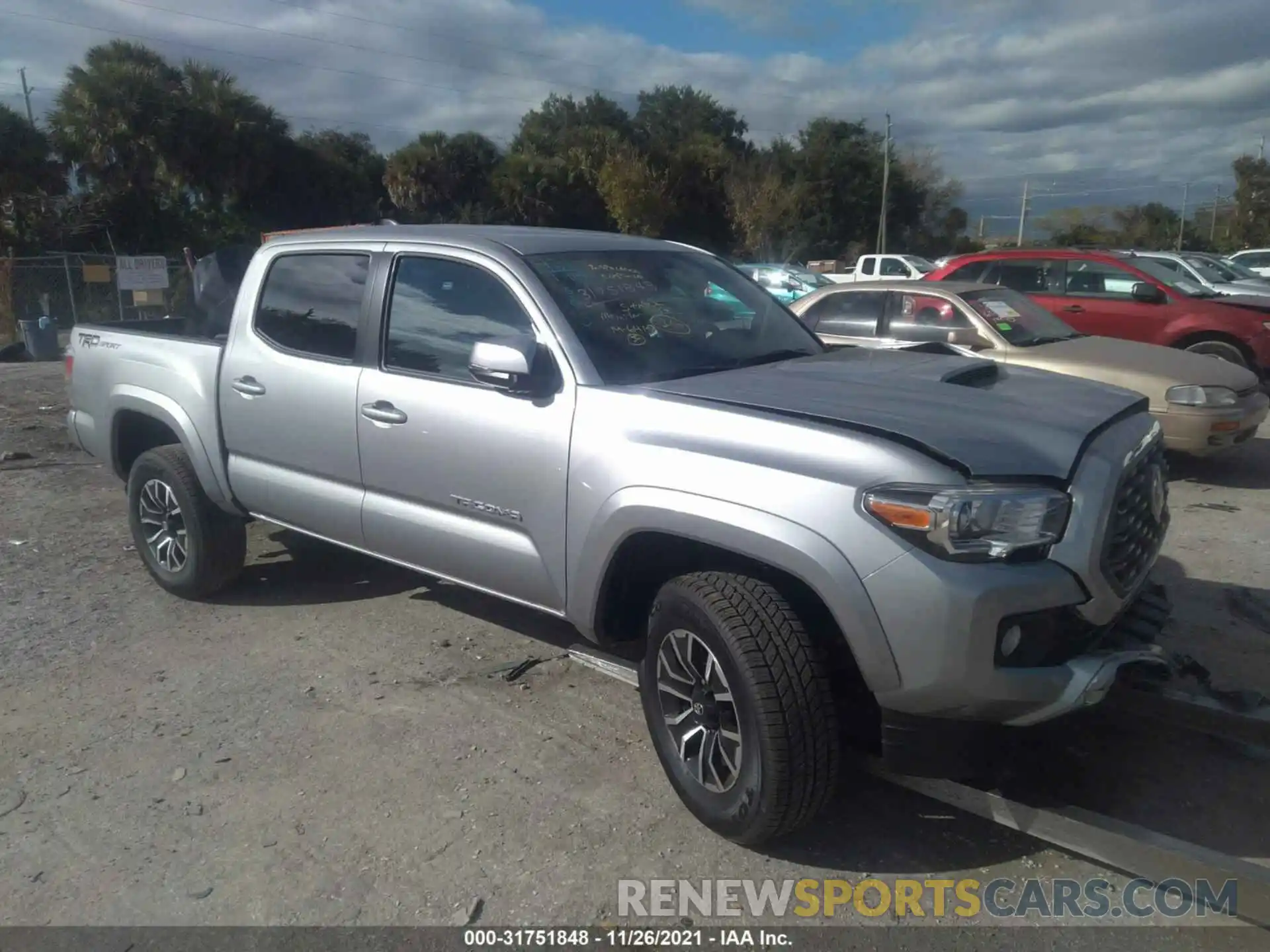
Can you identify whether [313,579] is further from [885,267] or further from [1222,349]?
[885,267]

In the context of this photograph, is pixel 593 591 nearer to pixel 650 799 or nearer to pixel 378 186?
pixel 650 799

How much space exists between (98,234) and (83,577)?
27.9 metres

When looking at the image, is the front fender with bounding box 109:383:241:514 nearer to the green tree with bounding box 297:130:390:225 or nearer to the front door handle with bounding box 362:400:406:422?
the front door handle with bounding box 362:400:406:422

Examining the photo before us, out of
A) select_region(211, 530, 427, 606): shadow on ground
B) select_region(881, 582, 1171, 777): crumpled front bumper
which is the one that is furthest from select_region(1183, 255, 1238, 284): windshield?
select_region(881, 582, 1171, 777): crumpled front bumper

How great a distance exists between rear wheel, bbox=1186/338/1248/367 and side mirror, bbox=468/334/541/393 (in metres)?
9.13

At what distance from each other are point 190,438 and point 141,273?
1697 cm

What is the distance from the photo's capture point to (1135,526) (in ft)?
10.8

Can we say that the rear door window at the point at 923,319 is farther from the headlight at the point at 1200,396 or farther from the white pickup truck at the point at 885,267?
the white pickup truck at the point at 885,267

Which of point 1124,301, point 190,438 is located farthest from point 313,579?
point 1124,301

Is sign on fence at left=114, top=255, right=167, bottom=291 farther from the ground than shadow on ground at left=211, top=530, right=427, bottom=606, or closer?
farther from the ground

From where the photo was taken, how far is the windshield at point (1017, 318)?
827 cm

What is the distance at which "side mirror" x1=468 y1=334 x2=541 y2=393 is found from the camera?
3545 mm

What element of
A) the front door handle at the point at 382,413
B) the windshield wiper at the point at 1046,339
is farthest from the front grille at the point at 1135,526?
the windshield wiper at the point at 1046,339

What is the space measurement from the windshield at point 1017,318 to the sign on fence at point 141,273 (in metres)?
16.7
